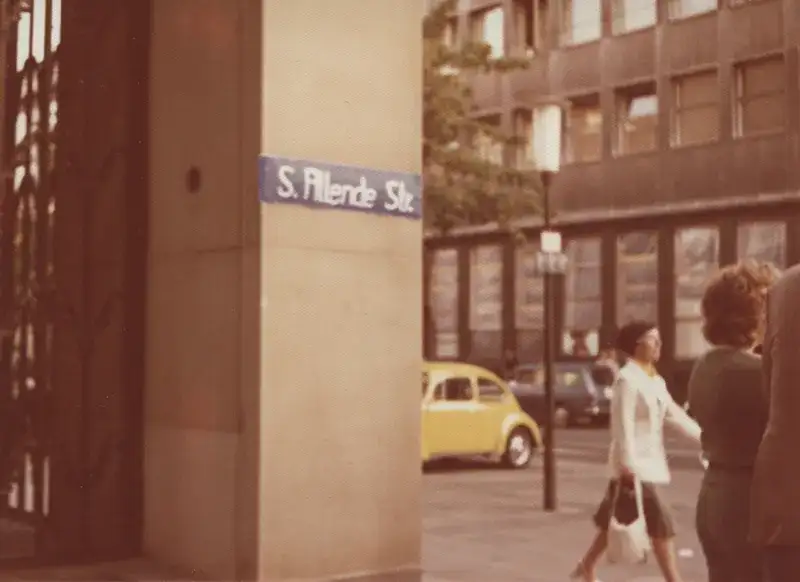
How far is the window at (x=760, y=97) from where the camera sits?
120ft

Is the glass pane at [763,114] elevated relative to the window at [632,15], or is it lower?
lower

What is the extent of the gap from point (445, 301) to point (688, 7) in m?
13.1

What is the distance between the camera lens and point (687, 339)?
38188 mm

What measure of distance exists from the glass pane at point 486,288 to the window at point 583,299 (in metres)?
3.14

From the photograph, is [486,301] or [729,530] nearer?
[729,530]

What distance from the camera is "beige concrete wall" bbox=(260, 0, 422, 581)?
8125mm

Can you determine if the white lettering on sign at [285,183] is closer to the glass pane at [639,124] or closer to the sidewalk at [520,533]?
the sidewalk at [520,533]

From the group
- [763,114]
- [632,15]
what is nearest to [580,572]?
[763,114]

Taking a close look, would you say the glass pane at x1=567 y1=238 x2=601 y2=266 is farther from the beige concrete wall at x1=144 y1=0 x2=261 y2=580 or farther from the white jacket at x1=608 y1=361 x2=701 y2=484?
the white jacket at x1=608 y1=361 x2=701 y2=484

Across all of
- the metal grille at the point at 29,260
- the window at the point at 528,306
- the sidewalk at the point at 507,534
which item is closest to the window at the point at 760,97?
the window at the point at 528,306

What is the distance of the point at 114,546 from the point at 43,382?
129cm

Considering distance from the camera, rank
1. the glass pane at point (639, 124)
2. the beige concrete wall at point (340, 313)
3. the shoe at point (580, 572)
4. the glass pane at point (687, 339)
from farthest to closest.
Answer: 1. the glass pane at point (639, 124)
2. the glass pane at point (687, 339)
3. the shoe at point (580, 572)
4. the beige concrete wall at point (340, 313)

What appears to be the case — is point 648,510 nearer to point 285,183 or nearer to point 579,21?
point 285,183

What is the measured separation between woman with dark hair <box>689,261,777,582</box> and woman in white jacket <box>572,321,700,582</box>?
364cm
